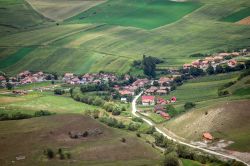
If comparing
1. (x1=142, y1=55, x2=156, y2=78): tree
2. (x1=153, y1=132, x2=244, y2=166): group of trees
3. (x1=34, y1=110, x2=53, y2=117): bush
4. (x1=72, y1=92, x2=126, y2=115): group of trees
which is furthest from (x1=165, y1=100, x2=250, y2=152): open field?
(x1=142, y1=55, x2=156, y2=78): tree

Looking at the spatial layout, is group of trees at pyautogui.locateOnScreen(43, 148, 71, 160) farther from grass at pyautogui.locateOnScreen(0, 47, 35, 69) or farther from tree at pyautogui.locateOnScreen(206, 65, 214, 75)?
grass at pyautogui.locateOnScreen(0, 47, 35, 69)

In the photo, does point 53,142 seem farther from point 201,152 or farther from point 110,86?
point 110,86

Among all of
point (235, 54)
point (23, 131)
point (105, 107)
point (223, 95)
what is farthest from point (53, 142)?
point (235, 54)

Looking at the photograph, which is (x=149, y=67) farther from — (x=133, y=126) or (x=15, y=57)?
(x=133, y=126)

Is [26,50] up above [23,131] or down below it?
above

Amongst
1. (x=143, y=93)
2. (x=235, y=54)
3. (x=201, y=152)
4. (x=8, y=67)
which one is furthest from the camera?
(x=8, y=67)

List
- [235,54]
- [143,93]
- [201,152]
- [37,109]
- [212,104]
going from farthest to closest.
Result: [235,54]
[143,93]
[37,109]
[212,104]
[201,152]

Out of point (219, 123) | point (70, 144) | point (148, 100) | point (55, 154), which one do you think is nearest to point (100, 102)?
point (148, 100)
